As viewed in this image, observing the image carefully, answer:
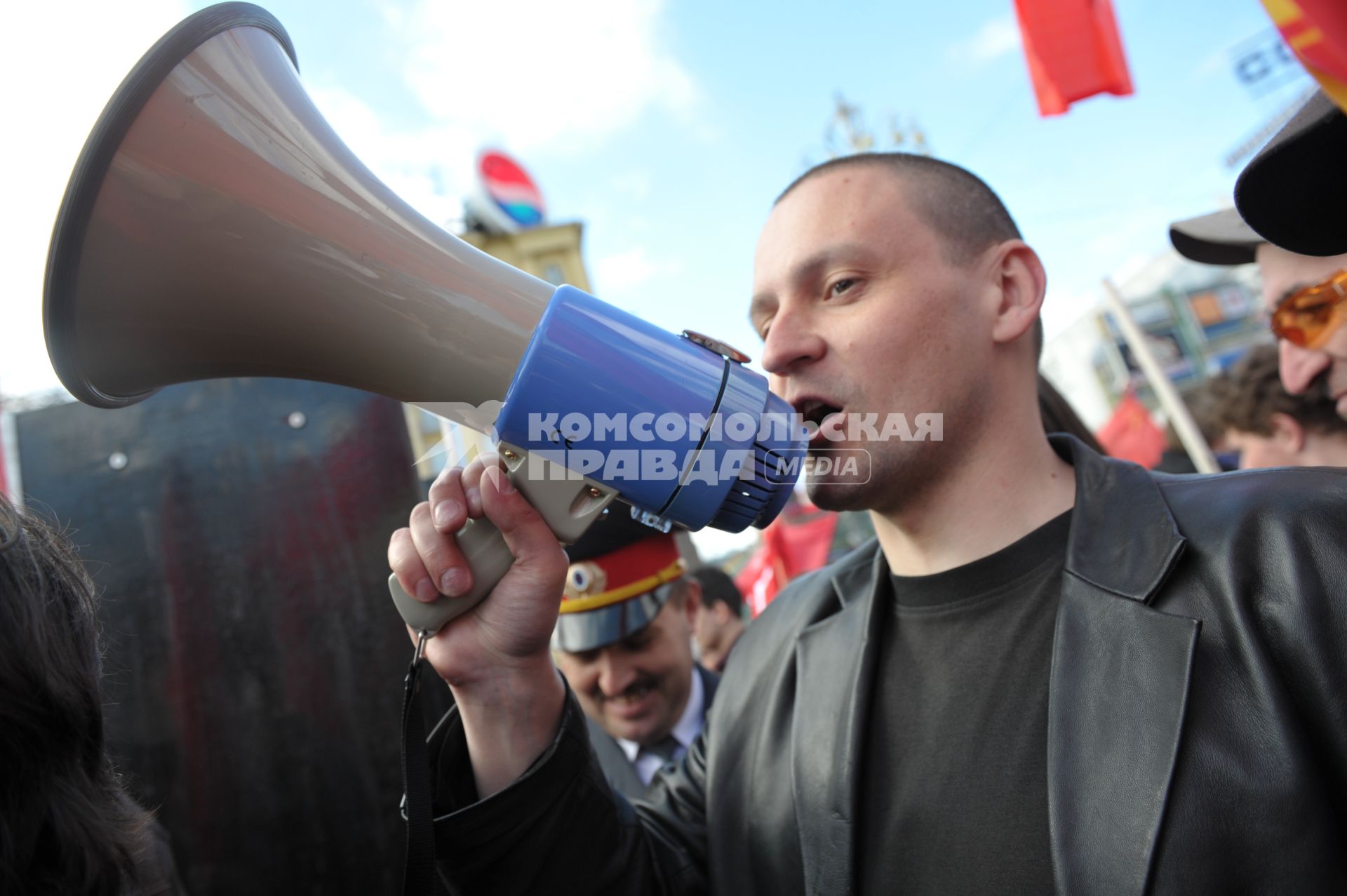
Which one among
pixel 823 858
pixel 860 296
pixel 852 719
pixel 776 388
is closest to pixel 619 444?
pixel 776 388

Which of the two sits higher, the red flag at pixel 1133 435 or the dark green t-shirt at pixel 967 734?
the dark green t-shirt at pixel 967 734

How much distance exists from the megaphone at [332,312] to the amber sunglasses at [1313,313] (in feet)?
4.76

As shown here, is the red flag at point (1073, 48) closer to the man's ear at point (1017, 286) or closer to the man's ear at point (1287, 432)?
the man's ear at point (1287, 432)

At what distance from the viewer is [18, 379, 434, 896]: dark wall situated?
5.53ft

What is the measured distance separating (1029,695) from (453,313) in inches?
46.1

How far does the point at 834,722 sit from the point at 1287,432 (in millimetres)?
2961

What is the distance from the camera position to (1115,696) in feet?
4.04

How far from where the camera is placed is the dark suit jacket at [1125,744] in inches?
42.5

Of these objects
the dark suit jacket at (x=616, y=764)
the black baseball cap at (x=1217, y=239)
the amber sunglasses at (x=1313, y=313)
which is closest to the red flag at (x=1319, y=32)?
the black baseball cap at (x=1217, y=239)

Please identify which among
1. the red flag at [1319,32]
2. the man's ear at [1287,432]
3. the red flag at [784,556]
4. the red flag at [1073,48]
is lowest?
the red flag at [784,556]

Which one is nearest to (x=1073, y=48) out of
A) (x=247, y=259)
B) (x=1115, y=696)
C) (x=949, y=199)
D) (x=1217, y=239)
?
(x=1217, y=239)

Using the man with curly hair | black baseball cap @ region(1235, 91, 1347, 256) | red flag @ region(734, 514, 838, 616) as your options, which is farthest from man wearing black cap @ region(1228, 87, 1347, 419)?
red flag @ region(734, 514, 838, 616)

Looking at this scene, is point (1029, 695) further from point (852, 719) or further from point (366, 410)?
point (366, 410)

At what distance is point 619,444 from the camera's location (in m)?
1.26
